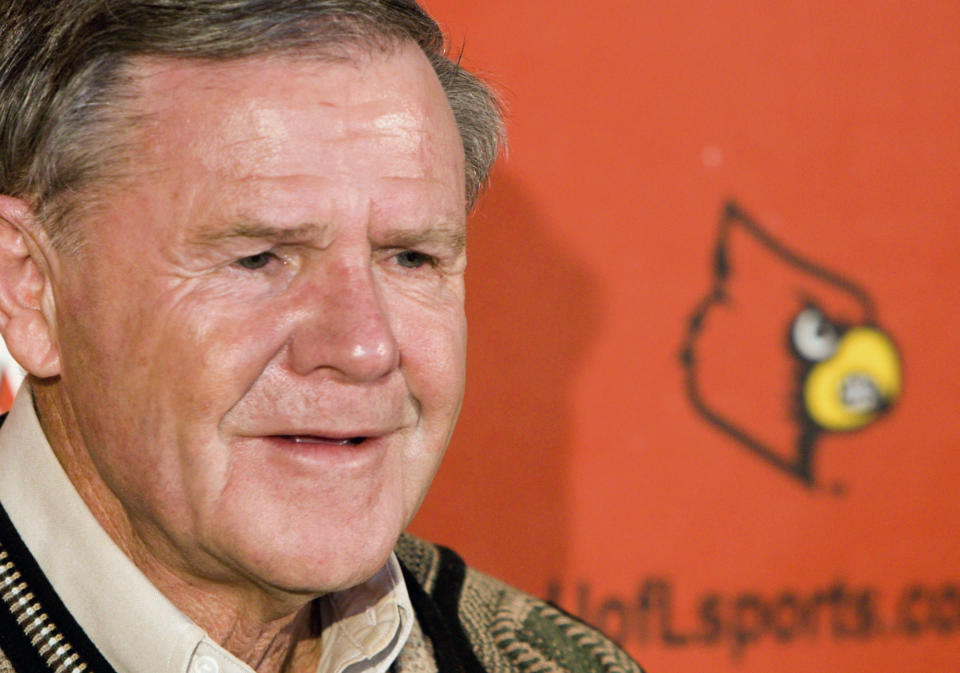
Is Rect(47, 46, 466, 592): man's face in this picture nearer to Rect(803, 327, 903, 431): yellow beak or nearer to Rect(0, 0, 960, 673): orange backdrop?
Rect(0, 0, 960, 673): orange backdrop

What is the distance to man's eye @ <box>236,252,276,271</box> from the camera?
0.91 metres

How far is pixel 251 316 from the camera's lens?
899mm

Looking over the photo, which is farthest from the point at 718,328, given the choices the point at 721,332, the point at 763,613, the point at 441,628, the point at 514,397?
the point at 441,628

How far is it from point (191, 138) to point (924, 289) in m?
1.26

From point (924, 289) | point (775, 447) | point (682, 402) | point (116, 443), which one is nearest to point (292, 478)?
point (116, 443)

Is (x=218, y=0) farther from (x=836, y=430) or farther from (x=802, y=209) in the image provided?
(x=836, y=430)

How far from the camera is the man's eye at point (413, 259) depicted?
1.00m

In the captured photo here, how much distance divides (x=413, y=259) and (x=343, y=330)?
0.15 m

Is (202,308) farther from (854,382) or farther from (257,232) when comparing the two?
(854,382)

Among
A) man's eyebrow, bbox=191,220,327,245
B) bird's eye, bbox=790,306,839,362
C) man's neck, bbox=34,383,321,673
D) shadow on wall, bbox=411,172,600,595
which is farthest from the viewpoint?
bird's eye, bbox=790,306,839,362

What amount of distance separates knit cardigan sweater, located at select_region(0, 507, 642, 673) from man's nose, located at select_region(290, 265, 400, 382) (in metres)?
0.30

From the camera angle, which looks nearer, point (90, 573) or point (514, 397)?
point (90, 573)

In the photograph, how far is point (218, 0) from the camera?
0.89 meters

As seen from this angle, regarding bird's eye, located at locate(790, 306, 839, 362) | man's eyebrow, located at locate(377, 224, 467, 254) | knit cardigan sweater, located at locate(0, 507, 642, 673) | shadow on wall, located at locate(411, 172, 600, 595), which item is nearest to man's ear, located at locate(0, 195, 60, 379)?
knit cardigan sweater, located at locate(0, 507, 642, 673)
